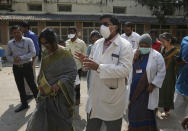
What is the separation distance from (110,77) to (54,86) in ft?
2.47

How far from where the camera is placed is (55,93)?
2549 millimetres

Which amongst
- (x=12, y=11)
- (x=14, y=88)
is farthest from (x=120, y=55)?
(x=12, y=11)

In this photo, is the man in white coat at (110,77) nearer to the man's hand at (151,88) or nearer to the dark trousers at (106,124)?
the dark trousers at (106,124)

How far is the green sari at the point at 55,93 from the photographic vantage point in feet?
8.29

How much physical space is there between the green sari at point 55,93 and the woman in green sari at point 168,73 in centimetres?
243

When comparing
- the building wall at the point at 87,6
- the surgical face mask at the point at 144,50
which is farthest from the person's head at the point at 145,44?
the building wall at the point at 87,6

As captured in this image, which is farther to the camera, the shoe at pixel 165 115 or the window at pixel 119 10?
the window at pixel 119 10

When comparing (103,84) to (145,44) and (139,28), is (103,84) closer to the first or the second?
(145,44)

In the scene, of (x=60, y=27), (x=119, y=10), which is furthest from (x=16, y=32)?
(x=119, y=10)

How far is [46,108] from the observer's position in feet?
8.30

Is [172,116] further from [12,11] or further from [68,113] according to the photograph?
[12,11]

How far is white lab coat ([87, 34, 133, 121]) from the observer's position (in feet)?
7.76

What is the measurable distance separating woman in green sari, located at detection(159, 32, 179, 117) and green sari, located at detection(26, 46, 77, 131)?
2.43 meters

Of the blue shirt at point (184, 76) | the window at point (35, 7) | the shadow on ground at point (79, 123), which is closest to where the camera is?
the blue shirt at point (184, 76)
